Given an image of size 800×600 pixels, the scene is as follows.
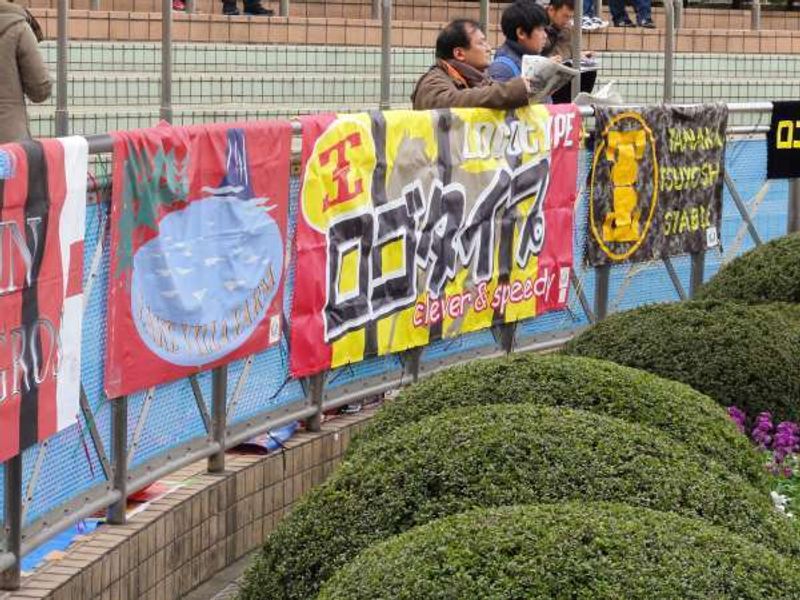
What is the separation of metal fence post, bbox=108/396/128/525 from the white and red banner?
1.71 feet

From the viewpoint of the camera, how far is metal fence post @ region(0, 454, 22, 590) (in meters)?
5.46

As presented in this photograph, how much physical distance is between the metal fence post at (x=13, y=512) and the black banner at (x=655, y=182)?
5321mm

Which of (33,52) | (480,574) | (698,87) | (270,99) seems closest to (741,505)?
(480,574)

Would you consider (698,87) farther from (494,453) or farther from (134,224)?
(494,453)

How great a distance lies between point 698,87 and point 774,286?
6.31 m

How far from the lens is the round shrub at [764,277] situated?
395 inches

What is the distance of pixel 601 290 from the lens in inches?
418

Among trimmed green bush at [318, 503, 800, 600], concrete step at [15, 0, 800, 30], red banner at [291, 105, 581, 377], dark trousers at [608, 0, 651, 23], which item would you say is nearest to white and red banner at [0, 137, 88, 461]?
trimmed green bush at [318, 503, 800, 600]

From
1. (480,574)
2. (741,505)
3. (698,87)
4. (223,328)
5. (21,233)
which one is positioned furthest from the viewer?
(698,87)

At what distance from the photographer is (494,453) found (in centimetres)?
478

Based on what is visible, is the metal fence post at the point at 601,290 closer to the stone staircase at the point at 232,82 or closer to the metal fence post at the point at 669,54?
the metal fence post at the point at 669,54

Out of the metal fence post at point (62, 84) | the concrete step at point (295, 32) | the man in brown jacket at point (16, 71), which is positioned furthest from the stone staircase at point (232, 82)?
the metal fence post at point (62, 84)

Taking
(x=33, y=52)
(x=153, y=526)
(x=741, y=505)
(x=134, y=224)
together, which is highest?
(x=33, y=52)

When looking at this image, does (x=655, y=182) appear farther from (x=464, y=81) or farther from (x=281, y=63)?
(x=281, y=63)
